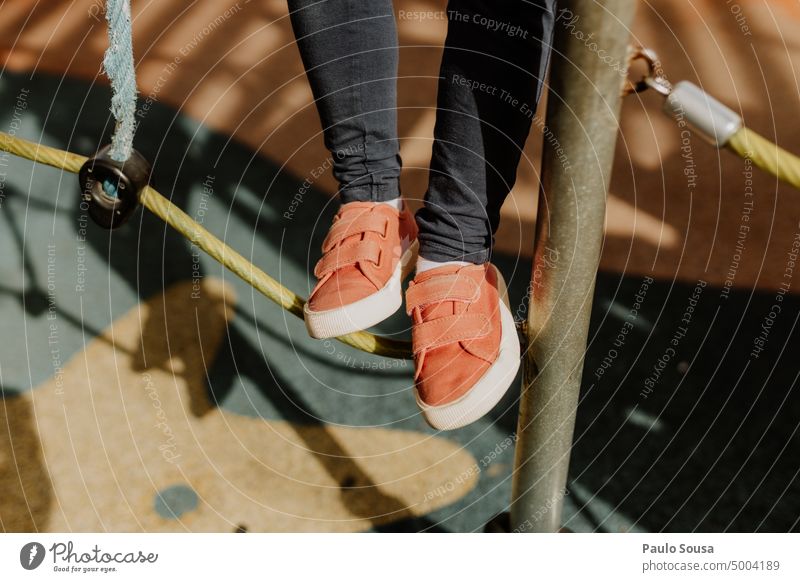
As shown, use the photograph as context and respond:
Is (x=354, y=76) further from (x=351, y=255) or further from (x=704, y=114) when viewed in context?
(x=704, y=114)

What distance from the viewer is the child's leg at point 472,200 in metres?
0.43

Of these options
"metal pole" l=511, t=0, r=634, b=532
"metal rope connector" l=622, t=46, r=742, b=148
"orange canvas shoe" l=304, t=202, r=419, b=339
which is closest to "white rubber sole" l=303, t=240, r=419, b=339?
"orange canvas shoe" l=304, t=202, r=419, b=339

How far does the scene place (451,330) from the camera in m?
0.51

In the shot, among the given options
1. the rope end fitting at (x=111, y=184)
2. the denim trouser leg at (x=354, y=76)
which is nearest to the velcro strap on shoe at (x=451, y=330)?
the denim trouser leg at (x=354, y=76)

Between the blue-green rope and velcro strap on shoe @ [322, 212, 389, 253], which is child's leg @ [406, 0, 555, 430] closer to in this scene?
velcro strap on shoe @ [322, 212, 389, 253]

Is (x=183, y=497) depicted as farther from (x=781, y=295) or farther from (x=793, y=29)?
(x=793, y=29)

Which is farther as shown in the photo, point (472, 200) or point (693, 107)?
point (472, 200)

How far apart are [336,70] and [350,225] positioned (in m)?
0.12

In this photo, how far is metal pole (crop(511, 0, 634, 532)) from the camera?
373mm

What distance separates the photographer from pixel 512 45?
421 millimetres

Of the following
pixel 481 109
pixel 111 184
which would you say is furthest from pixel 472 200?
pixel 111 184

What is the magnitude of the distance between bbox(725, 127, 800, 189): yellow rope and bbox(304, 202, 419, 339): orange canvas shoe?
0.88ft

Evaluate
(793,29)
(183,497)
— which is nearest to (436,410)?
(183,497)

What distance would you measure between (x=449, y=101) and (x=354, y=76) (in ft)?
0.30
